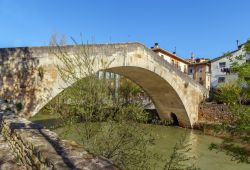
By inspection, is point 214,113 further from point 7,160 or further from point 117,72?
point 7,160

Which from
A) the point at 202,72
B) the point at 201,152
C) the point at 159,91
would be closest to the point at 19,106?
the point at 201,152

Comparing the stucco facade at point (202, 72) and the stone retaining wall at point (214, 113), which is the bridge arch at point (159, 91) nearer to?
the stone retaining wall at point (214, 113)

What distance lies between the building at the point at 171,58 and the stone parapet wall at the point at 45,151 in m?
38.0

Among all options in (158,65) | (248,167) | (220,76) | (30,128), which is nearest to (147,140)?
(30,128)

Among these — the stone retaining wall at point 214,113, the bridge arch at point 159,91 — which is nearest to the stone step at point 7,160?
the bridge arch at point 159,91

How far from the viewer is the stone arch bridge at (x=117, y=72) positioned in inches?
466

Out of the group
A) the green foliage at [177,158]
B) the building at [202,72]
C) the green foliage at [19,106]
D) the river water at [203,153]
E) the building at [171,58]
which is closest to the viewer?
the green foliage at [177,158]

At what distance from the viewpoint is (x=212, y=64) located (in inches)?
1524

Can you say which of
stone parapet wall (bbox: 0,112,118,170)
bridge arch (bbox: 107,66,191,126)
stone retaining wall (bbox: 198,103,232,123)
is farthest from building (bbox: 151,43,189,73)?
stone parapet wall (bbox: 0,112,118,170)

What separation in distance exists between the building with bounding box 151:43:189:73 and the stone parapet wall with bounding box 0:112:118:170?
125 ft

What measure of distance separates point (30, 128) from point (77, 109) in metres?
2.10

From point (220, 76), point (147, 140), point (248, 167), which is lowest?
point (248, 167)

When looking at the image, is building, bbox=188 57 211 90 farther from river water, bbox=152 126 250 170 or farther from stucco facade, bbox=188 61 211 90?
river water, bbox=152 126 250 170

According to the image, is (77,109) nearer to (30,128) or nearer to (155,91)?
(30,128)
